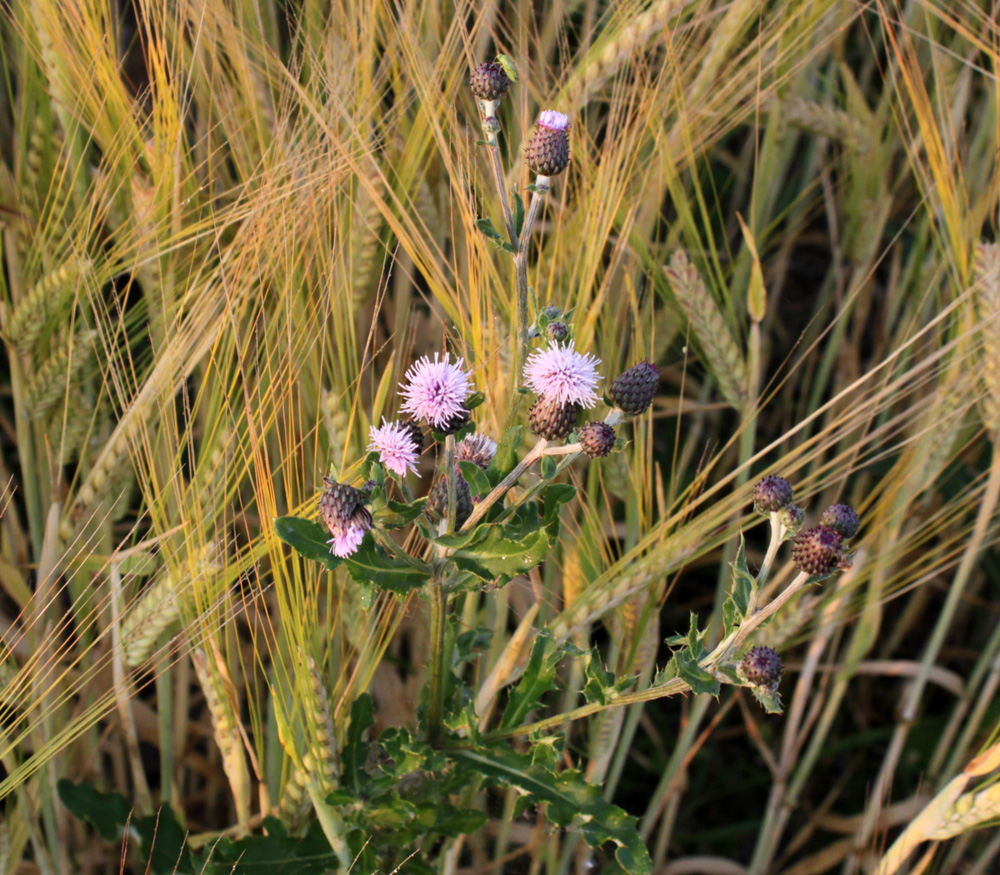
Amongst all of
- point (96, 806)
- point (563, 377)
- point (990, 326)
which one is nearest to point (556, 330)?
point (563, 377)

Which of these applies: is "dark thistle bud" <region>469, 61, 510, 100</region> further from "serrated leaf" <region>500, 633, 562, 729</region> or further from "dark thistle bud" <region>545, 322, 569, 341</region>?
"serrated leaf" <region>500, 633, 562, 729</region>

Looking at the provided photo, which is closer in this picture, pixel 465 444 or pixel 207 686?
pixel 465 444

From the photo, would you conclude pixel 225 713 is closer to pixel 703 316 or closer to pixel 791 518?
pixel 791 518

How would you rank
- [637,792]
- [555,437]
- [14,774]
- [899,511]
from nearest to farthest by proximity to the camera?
[555,437], [14,774], [899,511], [637,792]

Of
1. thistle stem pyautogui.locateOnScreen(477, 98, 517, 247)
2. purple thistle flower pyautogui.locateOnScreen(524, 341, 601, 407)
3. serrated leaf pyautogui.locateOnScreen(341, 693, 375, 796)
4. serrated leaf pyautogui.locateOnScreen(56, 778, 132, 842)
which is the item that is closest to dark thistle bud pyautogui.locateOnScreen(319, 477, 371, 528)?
purple thistle flower pyautogui.locateOnScreen(524, 341, 601, 407)

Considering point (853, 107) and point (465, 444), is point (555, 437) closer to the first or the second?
point (465, 444)

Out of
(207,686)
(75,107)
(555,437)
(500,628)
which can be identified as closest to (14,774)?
(207,686)
